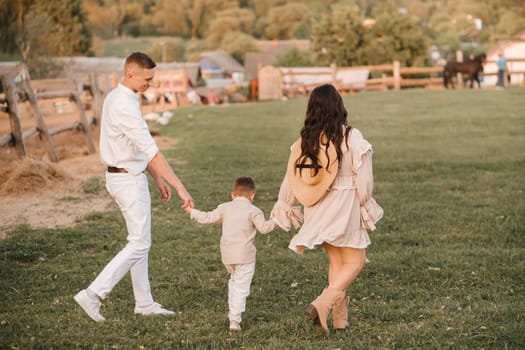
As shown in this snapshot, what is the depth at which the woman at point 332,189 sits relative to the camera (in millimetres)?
5422

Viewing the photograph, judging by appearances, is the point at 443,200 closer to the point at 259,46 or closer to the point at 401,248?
the point at 401,248

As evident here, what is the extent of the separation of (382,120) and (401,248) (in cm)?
1684

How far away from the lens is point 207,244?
886 centimetres

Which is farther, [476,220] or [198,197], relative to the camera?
[198,197]

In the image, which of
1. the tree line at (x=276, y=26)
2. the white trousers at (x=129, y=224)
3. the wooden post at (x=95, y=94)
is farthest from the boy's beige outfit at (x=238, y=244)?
the tree line at (x=276, y=26)

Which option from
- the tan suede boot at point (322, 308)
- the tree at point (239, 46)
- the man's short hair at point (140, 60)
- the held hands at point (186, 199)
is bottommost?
the tan suede boot at point (322, 308)

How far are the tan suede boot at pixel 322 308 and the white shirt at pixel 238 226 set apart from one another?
567mm

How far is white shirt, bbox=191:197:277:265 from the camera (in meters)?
5.53

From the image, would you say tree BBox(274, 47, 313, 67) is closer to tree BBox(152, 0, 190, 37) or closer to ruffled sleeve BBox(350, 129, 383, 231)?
ruffled sleeve BBox(350, 129, 383, 231)

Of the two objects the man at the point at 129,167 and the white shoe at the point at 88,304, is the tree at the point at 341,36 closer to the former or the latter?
the man at the point at 129,167

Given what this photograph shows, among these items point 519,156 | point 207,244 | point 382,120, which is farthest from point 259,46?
point 207,244

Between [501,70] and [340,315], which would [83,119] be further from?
[501,70]

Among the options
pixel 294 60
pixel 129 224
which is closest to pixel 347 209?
pixel 129 224

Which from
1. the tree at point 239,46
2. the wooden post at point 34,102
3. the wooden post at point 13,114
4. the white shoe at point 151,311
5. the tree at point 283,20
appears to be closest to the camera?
the white shoe at point 151,311
